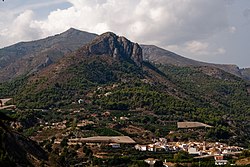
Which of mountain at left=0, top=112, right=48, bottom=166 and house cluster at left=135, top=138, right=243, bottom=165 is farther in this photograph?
house cluster at left=135, top=138, right=243, bottom=165

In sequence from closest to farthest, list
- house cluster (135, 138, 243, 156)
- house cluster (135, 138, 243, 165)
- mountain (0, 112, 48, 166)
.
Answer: mountain (0, 112, 48, 166)
house cluster (135, 138, 243, 165)
house cluster (135, 138, 243, 156)

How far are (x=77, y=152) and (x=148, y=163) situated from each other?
17.9 metres

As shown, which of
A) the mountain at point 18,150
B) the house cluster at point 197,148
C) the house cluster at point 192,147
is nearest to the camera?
the mountain at point 18,150

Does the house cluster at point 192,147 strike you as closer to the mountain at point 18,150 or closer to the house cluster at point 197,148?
the house cluster at point 197,148

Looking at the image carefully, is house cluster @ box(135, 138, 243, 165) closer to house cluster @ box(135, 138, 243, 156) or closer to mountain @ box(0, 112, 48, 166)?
house cluster @ box(135, 138, 243, 156)

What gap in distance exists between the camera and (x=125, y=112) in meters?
155

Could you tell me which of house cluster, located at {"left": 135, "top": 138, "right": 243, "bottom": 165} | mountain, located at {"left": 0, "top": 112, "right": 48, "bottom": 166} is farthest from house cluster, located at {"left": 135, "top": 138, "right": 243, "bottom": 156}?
mountain, located at {"left": 0, "top": 112, "right": 48, "bottom": 166}

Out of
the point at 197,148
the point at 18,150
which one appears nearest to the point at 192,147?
the point at 197,148

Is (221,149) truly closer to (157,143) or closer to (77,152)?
(157,143)

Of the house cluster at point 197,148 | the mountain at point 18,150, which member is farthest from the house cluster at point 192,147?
the mountain at point 18,150

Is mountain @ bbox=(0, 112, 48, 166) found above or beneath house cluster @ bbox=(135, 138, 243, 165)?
above

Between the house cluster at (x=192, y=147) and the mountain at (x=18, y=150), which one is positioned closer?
the mountain at (x=18, y=150)

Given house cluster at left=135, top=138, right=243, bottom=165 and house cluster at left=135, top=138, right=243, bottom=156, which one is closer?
house cluster at left=135, top=138, right=243, bottom=165

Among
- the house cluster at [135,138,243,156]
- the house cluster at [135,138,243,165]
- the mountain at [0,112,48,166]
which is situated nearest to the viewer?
the mountain at [0,112,48,166]
